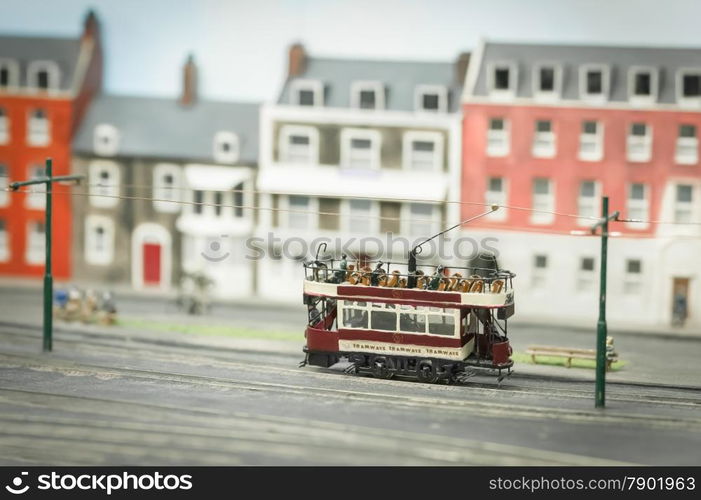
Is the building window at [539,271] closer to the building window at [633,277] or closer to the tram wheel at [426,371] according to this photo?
the building window at [633,277]

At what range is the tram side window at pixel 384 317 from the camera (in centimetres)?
2091

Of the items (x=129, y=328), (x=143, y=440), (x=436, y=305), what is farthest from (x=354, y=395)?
(x=129, y=328)

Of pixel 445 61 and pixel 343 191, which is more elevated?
pixel 445 61

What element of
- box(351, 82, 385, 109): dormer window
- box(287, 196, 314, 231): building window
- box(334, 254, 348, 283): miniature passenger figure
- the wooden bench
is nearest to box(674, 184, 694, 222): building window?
the wooden bench

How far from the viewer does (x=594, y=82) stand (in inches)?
1257

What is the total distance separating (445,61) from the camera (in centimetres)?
3403

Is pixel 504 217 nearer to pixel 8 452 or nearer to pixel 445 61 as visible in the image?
pixel 445 61

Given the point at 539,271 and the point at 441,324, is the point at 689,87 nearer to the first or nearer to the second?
the point at 539,271

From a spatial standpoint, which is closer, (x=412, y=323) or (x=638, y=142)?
(x=412, y=323)

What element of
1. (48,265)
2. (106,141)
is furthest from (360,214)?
(48,265)

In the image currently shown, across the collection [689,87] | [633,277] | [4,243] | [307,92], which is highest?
[689,87]

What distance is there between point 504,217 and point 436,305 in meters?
12.8

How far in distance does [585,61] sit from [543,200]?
507 centimetres

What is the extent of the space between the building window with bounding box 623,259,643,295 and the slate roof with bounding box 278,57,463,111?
833 centimetres
